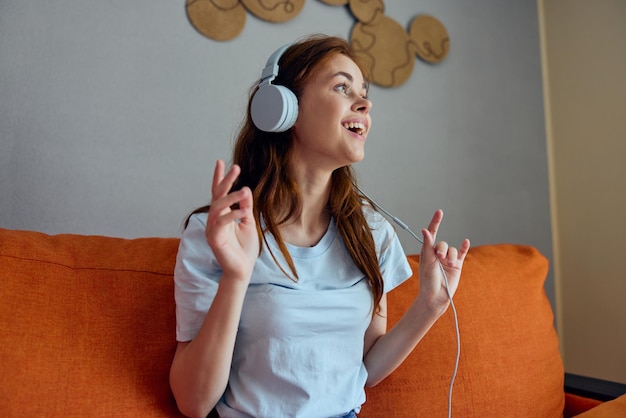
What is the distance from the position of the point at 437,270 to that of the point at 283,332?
1.07 feet

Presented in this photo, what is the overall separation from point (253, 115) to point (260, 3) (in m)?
0.74

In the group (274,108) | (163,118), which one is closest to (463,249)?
(274,108)

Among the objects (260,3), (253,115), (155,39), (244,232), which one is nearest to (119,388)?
(244,232)

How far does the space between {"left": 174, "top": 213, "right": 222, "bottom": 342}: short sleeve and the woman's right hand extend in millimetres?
129

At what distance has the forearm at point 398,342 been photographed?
112 centimetres

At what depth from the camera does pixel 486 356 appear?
1.28m

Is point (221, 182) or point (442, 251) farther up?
point (221, 182)

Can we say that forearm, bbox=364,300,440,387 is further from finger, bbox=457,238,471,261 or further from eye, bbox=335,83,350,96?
eye, bbox=335,83,350,96

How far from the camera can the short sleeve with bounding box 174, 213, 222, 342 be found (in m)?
0.98

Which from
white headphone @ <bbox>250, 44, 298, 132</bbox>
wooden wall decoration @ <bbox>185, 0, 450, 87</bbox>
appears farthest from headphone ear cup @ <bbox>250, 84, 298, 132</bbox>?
wooden wall decoration @ <bbox>185, 0, 450, 87</bbox>

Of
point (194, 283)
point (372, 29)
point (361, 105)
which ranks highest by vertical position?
point (372, 29)

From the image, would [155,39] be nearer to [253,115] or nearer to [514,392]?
[253,115]

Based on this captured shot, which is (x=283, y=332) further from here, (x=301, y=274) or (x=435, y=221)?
(x=435, y=221)

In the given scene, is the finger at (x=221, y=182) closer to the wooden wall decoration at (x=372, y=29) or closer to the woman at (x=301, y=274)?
the woman at (x=301, y=274)
